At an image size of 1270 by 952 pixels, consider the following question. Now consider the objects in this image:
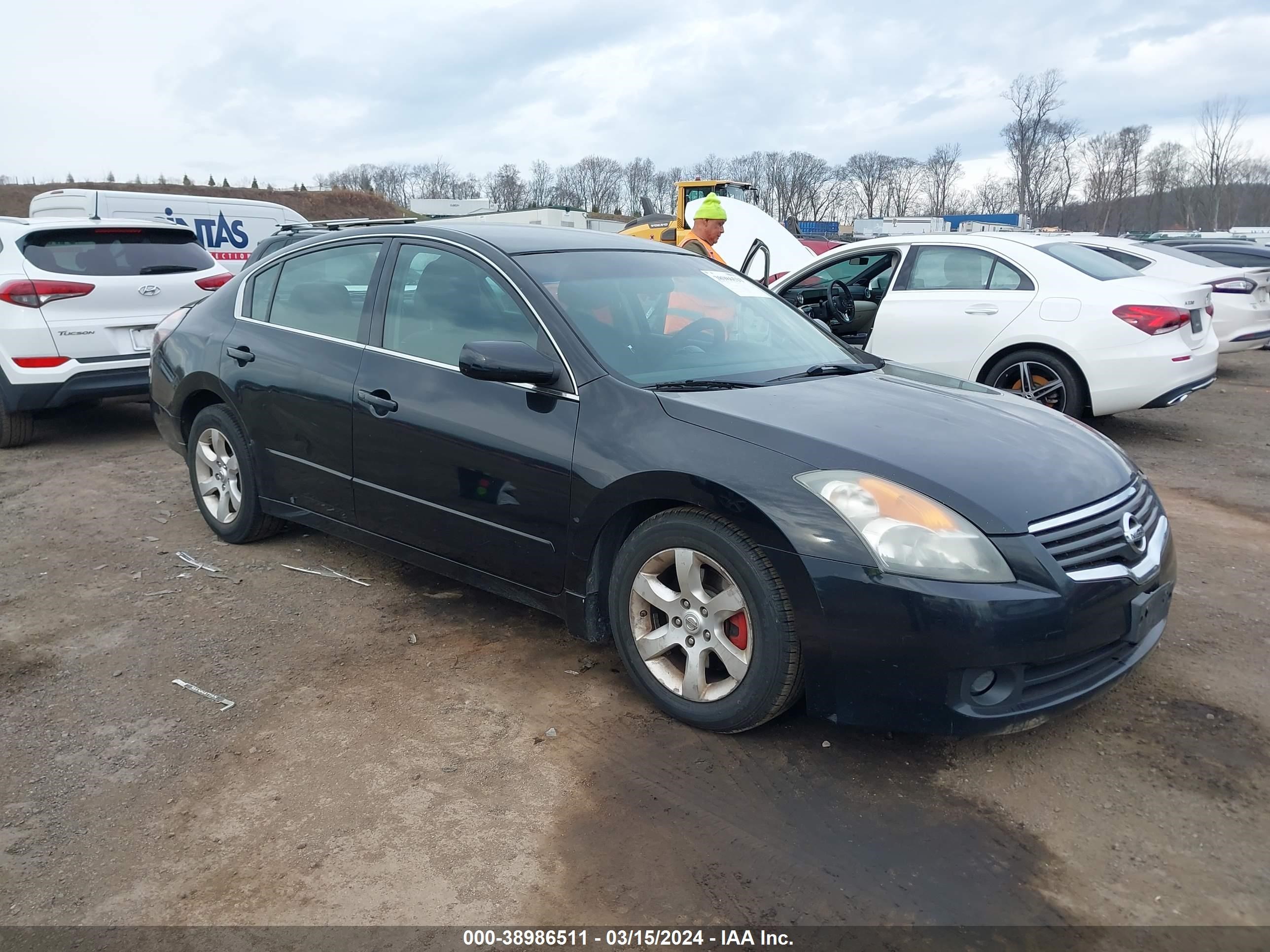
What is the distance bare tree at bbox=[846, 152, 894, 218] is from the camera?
90.8 meters

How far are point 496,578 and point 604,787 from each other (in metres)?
1.07

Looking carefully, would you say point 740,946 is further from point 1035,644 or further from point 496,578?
point 496,578

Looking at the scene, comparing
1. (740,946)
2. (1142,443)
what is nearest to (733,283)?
(740,946)

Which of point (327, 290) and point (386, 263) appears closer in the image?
point (386, 263)

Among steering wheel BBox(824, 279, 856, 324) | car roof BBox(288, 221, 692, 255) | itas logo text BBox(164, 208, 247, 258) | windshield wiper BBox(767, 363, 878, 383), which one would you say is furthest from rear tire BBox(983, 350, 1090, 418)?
itas logo text BBox(164, 208, 247, 258)

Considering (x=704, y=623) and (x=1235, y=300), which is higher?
(x=1235, y=300)

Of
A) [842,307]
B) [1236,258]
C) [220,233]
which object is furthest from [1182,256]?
[220,233]

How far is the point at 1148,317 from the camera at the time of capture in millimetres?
6773

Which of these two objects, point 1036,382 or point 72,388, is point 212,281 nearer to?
point 72,388

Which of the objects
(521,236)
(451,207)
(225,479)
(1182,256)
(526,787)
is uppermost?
(451,207)

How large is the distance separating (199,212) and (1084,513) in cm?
1502

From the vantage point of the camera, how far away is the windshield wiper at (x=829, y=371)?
12.3 feet

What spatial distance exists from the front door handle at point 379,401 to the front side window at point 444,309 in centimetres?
19

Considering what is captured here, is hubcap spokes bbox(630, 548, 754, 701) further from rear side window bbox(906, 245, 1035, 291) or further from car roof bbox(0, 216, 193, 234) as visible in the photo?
car roof bbox(0, 216, 193, 234)
